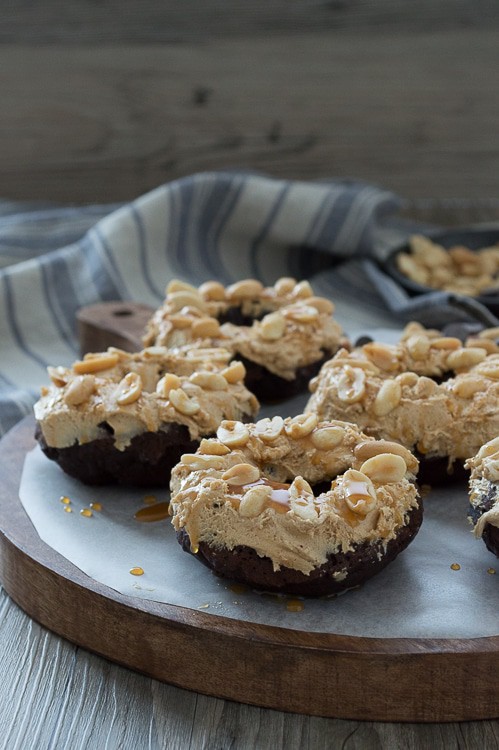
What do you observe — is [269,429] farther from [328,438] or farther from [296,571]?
[296,571]

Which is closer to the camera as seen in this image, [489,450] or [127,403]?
[489,450]

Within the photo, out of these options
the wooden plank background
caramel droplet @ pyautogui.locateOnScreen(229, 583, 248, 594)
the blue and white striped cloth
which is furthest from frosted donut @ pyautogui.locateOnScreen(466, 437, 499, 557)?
the wooden plank background

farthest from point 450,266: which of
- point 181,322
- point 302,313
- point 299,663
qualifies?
point 299,663

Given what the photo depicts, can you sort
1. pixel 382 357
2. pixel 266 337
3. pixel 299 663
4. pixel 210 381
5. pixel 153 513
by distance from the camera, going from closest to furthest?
pixel 299 663, pixel 153 513, pixel 210 381, pixel 382 357, pixel 266 337

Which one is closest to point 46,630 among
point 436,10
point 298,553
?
point 298,553

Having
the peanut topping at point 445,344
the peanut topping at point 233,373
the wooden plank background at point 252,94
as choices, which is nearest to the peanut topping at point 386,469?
the peanut topping at point 233,373

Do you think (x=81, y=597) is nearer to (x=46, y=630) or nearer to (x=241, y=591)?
(x=46, y=630)

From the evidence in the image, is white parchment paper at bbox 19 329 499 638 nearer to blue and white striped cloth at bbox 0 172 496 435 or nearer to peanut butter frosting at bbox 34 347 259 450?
peanut butter frosting at bbox 34 347 259 450
